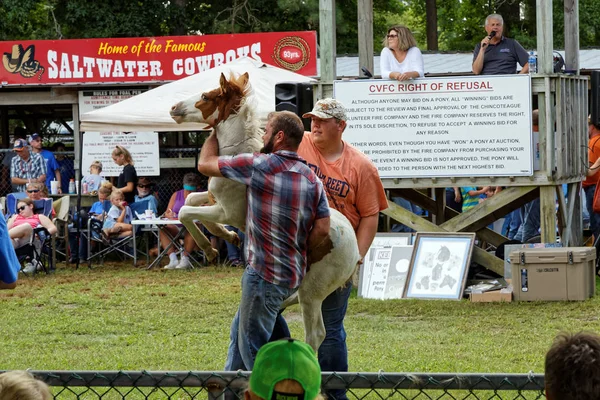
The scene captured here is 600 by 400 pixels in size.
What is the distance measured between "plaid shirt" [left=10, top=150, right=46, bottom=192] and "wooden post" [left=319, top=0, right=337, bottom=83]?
797cm

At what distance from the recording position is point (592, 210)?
14.2 metres

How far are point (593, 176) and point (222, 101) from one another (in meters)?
9.64

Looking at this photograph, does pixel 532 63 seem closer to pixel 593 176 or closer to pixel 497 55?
pixel 497 55

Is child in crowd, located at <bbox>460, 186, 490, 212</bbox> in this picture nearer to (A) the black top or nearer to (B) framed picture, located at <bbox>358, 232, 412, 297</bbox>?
(B) framed picture, located at <bbox>358, 232, 412, 297</bbox>

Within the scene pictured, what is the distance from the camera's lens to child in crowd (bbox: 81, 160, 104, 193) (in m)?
18.6

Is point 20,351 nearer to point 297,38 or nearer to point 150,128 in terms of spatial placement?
point 150,128

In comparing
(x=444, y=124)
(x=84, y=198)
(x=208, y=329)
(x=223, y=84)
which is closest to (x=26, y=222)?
(x=84, y=198)

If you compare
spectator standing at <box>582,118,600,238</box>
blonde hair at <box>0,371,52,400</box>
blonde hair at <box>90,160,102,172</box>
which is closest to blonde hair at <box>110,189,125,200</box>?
blonde hair at <box>90,160,102,172</box>

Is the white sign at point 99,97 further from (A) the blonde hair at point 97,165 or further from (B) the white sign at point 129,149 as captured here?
(A) the blonde hair at point 97,165

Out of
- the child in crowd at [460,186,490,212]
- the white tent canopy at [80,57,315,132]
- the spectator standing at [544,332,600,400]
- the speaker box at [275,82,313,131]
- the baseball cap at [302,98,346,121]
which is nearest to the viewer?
the spectator standing at [544,332,600,400]

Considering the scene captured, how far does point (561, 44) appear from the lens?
29.7 meters

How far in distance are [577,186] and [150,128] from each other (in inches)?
247

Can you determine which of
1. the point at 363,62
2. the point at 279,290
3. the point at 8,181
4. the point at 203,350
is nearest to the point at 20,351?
the point at 203,350

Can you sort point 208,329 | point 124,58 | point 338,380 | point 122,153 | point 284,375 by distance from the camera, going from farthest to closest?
point 124,58, point 122,153, point 208,329, point 338,380, point 284,375
